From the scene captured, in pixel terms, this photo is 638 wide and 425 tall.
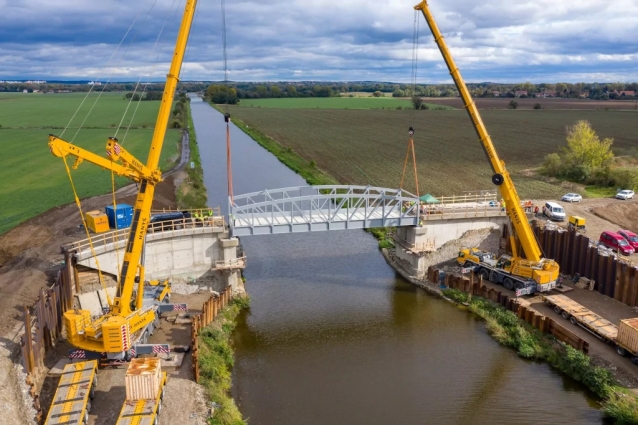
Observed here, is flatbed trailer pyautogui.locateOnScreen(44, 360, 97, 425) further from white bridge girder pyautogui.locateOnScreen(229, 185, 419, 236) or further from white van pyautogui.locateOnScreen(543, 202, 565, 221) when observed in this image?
Result: white van pyautogui.locateOnScreen(543, 202, 565, 221)

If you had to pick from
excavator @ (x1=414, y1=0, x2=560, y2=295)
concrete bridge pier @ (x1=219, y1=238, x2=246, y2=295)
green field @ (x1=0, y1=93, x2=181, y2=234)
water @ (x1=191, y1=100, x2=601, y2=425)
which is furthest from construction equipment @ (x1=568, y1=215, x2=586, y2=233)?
green field @ (x1=0, y1=93, x2=181, y2=234)

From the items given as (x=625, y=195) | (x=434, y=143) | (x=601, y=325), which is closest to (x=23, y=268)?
(x=601, y=325)

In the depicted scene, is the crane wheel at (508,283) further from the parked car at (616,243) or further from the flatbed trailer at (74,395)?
the flatbed trailer at (74,395)

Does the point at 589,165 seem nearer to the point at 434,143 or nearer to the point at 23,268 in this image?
the point at 434,143

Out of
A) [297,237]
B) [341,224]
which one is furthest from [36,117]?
[341,224]

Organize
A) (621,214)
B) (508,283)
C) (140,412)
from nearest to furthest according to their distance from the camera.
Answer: (140,412) < (508,283) < (621,214)

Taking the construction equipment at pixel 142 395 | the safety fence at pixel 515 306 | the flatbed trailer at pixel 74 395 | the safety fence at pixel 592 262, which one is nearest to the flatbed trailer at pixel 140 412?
the construction equipment at pixel 142 395
